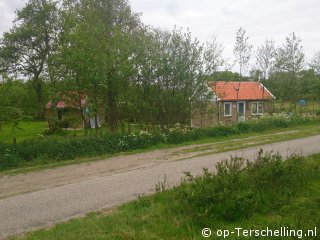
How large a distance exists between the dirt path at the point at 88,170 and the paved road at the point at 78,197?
524mm

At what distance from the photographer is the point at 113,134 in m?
15.0

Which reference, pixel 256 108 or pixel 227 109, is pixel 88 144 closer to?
pixel 227 109

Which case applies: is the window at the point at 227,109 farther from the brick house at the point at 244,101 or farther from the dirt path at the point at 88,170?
the dirt path at the point at 88,170

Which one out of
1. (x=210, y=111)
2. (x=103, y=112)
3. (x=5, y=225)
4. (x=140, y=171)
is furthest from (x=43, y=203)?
(x=210, y=111)

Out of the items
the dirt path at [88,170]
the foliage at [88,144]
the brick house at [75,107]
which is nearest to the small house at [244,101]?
the foliage at [88,144]

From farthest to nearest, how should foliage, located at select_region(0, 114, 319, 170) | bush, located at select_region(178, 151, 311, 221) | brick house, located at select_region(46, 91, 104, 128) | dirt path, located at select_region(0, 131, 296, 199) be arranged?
brick house, located at select_region(46, 91, 104, 128) → foliage, located at select_region(0, 114, 319, 170) → dirt path, located at select_region(0, 131, 296, 199) → bush, located at select_region(178, 151, 311, 221)

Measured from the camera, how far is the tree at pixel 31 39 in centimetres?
3123

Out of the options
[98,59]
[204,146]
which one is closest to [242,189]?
[204,146]

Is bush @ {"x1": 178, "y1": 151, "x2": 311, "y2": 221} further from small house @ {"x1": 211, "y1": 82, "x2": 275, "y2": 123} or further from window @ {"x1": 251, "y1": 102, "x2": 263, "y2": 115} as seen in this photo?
window @ {"x1": 251, "y1": 102, "x2": 263, "y2": 115}

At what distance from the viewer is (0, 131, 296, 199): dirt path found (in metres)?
9.46

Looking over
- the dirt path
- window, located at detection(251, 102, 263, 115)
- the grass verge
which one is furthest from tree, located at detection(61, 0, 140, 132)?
window, located at detection(251, 102, 263, 115)

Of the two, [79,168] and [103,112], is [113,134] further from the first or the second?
[79,168]

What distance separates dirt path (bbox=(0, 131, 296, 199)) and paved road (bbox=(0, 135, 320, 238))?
1.72 ft

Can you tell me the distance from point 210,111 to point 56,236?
1395 cm
